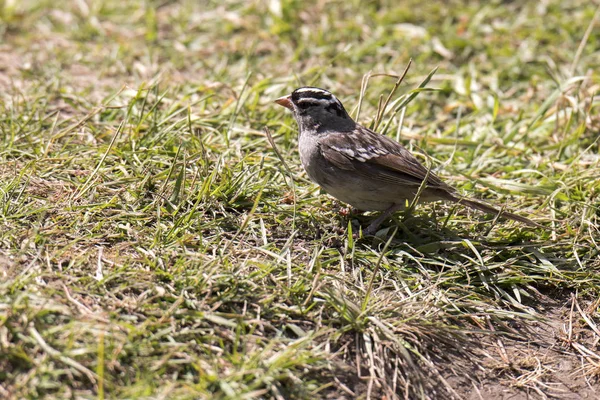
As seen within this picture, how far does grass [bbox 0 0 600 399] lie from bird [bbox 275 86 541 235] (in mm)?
148

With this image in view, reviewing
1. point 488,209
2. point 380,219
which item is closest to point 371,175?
point 380,219

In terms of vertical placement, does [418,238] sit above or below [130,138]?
below

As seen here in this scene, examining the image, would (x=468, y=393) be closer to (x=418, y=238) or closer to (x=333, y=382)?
(x=333, y=382)

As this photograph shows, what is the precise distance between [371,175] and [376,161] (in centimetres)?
10

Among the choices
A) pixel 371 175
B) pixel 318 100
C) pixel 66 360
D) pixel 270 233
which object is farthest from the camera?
pixel 318 100

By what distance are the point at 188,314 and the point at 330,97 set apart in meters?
2.10

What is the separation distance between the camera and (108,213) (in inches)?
186

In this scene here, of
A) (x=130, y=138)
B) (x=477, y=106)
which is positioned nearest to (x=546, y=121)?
(x=477, y=106)

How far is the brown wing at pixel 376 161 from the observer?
5.03m

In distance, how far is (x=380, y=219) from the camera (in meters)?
5.07

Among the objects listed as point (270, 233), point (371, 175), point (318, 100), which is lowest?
point (270, 233)

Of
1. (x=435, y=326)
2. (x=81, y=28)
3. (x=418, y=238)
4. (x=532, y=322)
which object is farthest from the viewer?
(x=81, y=28)

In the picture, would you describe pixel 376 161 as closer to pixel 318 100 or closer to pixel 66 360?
pixel 318 100

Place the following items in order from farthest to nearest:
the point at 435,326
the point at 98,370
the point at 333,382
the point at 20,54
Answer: the point at 20,54 → the point at 435,326 → the point at 333,382 → the point at 98,370
